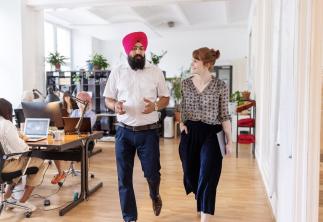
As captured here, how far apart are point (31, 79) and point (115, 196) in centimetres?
383

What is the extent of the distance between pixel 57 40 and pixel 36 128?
6.79 meters

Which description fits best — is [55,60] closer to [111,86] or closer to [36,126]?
[36,126]

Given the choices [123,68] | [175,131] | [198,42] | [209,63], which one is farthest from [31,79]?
[198,42]

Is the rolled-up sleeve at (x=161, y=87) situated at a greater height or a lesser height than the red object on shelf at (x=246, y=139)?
greater

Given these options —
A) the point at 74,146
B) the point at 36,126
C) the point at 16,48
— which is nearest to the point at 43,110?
the point at 36,126

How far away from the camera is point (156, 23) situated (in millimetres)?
9094

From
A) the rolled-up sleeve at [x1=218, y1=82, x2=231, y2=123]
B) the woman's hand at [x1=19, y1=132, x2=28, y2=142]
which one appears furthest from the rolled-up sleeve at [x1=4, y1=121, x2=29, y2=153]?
the rolled-up sleeve at [x1=218, y1=82, x2=231, y2=123]

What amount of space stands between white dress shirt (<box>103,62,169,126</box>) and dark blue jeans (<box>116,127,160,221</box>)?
106 mm

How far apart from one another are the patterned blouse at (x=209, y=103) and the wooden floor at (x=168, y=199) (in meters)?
1.03

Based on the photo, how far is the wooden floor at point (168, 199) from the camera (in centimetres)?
311

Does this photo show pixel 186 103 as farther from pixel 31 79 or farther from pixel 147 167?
pixel 31 79

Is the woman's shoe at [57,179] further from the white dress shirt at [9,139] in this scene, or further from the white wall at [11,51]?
the white wall at [11,51]

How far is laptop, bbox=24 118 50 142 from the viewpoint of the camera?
3562 millimetres

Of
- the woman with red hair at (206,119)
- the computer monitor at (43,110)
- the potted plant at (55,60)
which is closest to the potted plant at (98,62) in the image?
the potted plant at (55,60)
